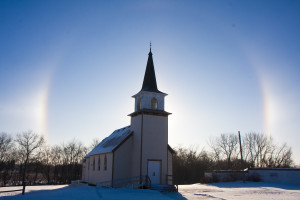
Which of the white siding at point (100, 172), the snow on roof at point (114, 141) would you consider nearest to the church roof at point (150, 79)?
the snow on roof at point (114, 141)

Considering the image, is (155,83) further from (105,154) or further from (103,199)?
(103,199)

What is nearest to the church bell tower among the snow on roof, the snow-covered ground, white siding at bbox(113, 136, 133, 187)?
white siding at bbox(113, 136, 133, 187)

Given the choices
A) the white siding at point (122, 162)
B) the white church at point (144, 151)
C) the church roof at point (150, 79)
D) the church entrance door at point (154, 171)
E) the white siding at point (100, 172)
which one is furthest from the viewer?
the church roof at point (150, 79)

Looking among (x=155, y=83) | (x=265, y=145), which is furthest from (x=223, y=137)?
(x=155, y=83)

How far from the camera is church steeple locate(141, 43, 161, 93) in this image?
2823cm

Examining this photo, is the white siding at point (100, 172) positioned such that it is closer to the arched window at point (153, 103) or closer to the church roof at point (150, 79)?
the arched window at point (153, 103)

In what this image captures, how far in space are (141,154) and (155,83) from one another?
797 cm

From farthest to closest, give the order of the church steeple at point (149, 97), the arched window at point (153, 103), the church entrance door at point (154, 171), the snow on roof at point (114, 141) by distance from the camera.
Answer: the arched window at point (153, 103), the snow on roof at point (114, 141), the church steeple at point (149, 97), the church entrance door at point (154, 171)

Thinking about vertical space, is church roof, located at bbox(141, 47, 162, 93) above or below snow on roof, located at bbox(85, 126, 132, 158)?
above

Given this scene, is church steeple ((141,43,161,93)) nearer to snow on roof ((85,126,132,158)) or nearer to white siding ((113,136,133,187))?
snow on roof ((85,126,132,158))

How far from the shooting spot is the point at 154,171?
1017 inches

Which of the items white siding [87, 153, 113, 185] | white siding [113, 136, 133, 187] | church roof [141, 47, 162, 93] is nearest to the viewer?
white siding [113, 136, 133, 187]

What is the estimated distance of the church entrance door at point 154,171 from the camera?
25566mm

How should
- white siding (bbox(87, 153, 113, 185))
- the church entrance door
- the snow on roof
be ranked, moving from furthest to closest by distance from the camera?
the snow on roof → white siding (bbox(87, 153, 113, 185)) → the church entrance door
